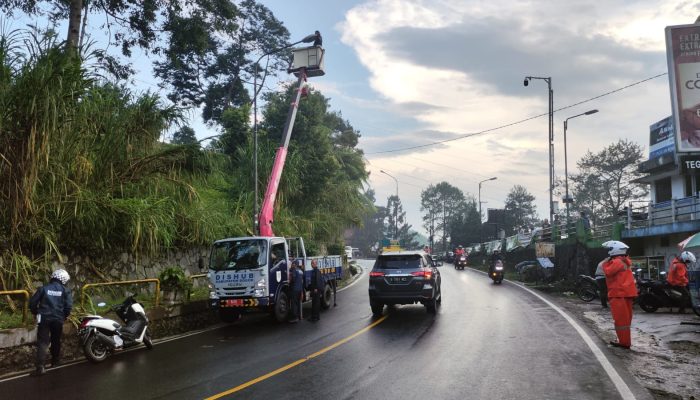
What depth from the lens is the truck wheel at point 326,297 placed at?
51.8 feet

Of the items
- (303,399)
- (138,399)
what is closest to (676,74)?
(303,399)

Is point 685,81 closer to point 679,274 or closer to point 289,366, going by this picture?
point 679,274

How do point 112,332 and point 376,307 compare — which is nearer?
point 112,332

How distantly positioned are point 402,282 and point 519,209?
79.7 m

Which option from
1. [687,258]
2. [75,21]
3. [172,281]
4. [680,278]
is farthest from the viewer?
[75,21]

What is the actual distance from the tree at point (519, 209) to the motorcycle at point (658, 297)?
6578cm

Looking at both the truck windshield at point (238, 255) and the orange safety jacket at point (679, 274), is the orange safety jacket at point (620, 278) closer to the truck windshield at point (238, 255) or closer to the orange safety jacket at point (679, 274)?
the orange safety jacket at point (679, 274)

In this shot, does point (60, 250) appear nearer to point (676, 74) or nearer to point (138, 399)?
point (138, 399)

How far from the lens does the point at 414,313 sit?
1460 centimetres

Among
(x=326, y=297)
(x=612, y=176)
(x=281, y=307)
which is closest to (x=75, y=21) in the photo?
(x=281, y=307)

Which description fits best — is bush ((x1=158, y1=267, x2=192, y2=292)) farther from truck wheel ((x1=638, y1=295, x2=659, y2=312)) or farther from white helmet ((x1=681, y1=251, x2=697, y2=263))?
white helmet ((x1=681, y1=251, x2=697, y2=263))

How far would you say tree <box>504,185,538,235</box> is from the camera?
80.4 metres

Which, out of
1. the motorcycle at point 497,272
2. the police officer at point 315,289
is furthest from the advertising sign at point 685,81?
the motorcycle at point 497,272

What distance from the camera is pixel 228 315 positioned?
13.3m
